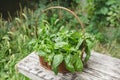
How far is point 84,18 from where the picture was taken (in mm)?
4559

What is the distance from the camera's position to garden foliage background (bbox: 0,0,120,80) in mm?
3652

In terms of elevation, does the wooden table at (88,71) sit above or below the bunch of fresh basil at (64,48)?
below

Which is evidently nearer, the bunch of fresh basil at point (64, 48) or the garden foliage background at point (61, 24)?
the bunch of fresh basil at point (64, 48)

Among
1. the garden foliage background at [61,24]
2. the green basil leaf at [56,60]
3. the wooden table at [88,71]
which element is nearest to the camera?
the green basil leaf at [56,60]

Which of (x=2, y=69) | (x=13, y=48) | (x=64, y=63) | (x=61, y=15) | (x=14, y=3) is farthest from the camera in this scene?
(x=14, y=3)

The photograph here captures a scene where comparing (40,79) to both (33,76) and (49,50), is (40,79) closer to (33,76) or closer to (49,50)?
(33,76)

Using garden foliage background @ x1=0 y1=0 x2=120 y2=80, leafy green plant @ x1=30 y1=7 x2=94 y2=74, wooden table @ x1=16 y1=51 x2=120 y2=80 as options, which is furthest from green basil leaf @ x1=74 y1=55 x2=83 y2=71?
garden foliage background @ x1=0 y1=0 x2=120 y2=80

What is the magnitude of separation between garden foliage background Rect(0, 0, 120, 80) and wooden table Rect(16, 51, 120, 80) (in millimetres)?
801

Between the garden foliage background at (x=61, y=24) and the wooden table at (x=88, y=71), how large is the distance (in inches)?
31.6

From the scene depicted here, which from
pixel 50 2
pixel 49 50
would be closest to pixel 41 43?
pixel 49 50

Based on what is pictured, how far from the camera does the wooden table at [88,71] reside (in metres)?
2.38

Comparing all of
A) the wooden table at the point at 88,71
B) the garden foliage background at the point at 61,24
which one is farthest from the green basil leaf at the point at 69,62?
the garden foliage background at the point at 61,24

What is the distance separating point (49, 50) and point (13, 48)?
5.42ft

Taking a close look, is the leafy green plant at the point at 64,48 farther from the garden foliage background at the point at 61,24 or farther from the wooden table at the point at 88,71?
the garden foliage background at the point at 61,24
